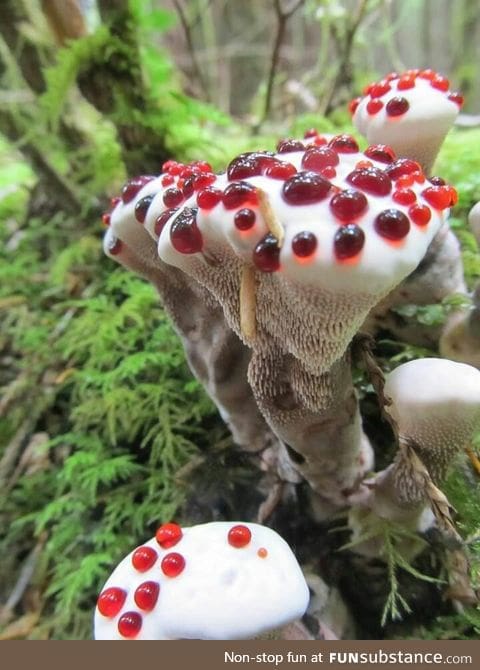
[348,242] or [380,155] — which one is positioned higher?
[380,155]

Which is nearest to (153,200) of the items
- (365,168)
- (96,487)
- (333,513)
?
(365,168)

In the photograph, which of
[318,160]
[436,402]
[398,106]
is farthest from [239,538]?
[398,106]

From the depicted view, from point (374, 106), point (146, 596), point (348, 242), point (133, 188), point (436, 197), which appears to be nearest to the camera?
point (348, 242)

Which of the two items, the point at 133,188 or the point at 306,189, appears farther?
the point at 133,188

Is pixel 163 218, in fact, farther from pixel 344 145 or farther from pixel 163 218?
pixel 344 145

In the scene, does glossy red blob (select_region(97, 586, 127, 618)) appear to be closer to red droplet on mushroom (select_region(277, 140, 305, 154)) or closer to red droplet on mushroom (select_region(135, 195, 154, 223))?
red droplet on mushroom (select_region(135, 195, 154, 223))

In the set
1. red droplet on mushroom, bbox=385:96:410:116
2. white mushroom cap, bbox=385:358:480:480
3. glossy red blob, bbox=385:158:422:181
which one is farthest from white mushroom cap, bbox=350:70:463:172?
white mushroom cap, bbox=385:358:480:480

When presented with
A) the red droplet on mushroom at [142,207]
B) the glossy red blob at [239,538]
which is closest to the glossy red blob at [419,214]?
the red droplet on mushroom at [142,207]

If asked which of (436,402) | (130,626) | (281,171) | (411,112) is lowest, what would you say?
(130,626)
